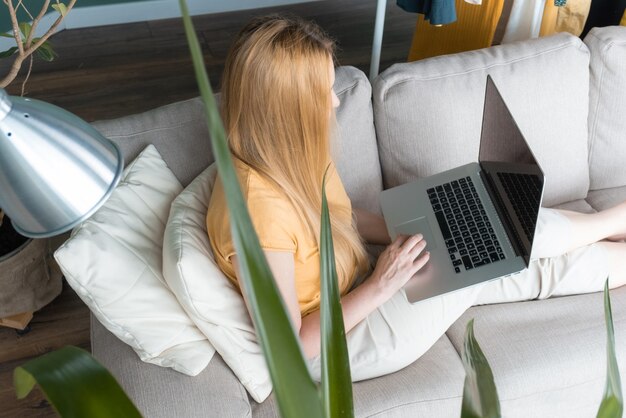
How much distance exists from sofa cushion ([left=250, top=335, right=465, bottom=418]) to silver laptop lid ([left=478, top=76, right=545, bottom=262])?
0.34 metres

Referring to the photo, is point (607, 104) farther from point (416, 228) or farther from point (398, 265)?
point (398, 265)

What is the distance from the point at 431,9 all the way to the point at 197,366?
1504mm

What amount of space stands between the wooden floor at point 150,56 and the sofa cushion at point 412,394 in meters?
1.56

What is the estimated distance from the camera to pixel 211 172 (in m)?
1.51

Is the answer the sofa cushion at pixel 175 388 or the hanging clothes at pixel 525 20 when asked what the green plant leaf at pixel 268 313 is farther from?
the hanging clothes at pixel 525 20

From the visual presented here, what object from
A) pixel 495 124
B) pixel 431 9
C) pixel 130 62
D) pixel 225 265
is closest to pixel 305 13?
pixel 130 62

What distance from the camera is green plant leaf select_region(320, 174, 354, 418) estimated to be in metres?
0.52

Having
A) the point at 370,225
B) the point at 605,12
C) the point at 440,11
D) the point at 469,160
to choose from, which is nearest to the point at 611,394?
the point at 370,225

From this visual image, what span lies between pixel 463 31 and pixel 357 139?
106cm

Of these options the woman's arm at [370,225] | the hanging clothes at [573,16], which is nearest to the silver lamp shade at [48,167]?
the woman's arm at [370,225]

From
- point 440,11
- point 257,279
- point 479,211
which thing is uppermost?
point 257,279

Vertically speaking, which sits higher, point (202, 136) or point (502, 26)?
point (202, 136)

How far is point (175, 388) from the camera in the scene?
1275 mm

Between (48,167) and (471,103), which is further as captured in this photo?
(471,103)
